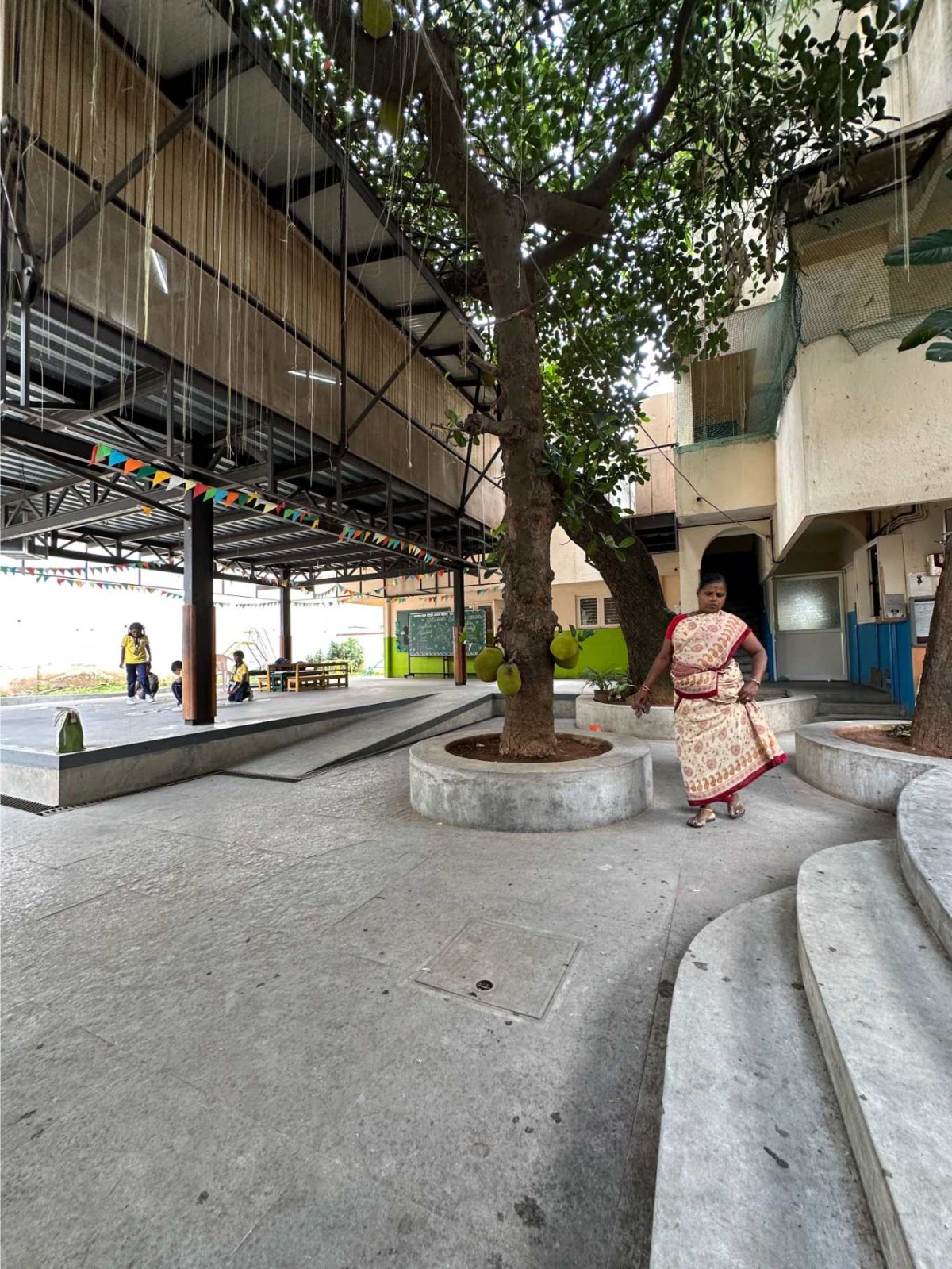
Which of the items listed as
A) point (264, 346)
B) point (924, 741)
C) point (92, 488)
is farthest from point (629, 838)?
point (92, 488)

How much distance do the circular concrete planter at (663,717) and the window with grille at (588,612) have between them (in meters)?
8.22

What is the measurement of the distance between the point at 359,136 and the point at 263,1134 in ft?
28.0

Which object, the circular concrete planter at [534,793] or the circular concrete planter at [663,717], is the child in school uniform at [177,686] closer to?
the circular concrete planter at [663,717]

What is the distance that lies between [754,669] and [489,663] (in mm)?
1909

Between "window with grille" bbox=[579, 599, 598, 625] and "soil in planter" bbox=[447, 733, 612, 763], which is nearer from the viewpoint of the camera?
"soil in planter" bbox=[447, 733, 612, 763]

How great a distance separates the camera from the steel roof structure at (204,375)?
4859 millimetres

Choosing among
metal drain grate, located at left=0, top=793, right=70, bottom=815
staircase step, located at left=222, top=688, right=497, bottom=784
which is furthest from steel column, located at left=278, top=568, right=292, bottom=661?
metal drain grate, located at left=0, top=793, right=70, bottom=815

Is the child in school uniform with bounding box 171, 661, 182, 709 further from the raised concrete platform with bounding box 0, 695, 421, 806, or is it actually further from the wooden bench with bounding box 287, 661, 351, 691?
the wooden bench with bounding box 287, 661, 351, 691

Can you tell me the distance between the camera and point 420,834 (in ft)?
11.8

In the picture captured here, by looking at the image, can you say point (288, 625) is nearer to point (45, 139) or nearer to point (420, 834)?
point (45, 139)

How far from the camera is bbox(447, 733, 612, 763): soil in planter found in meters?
4.20

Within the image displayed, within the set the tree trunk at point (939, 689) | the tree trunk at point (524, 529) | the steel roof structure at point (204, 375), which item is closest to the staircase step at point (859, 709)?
the tree trunk at point (939, 689)

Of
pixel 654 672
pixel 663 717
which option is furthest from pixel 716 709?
pixel 663 717

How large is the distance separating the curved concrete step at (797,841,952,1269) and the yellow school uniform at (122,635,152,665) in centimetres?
1140
